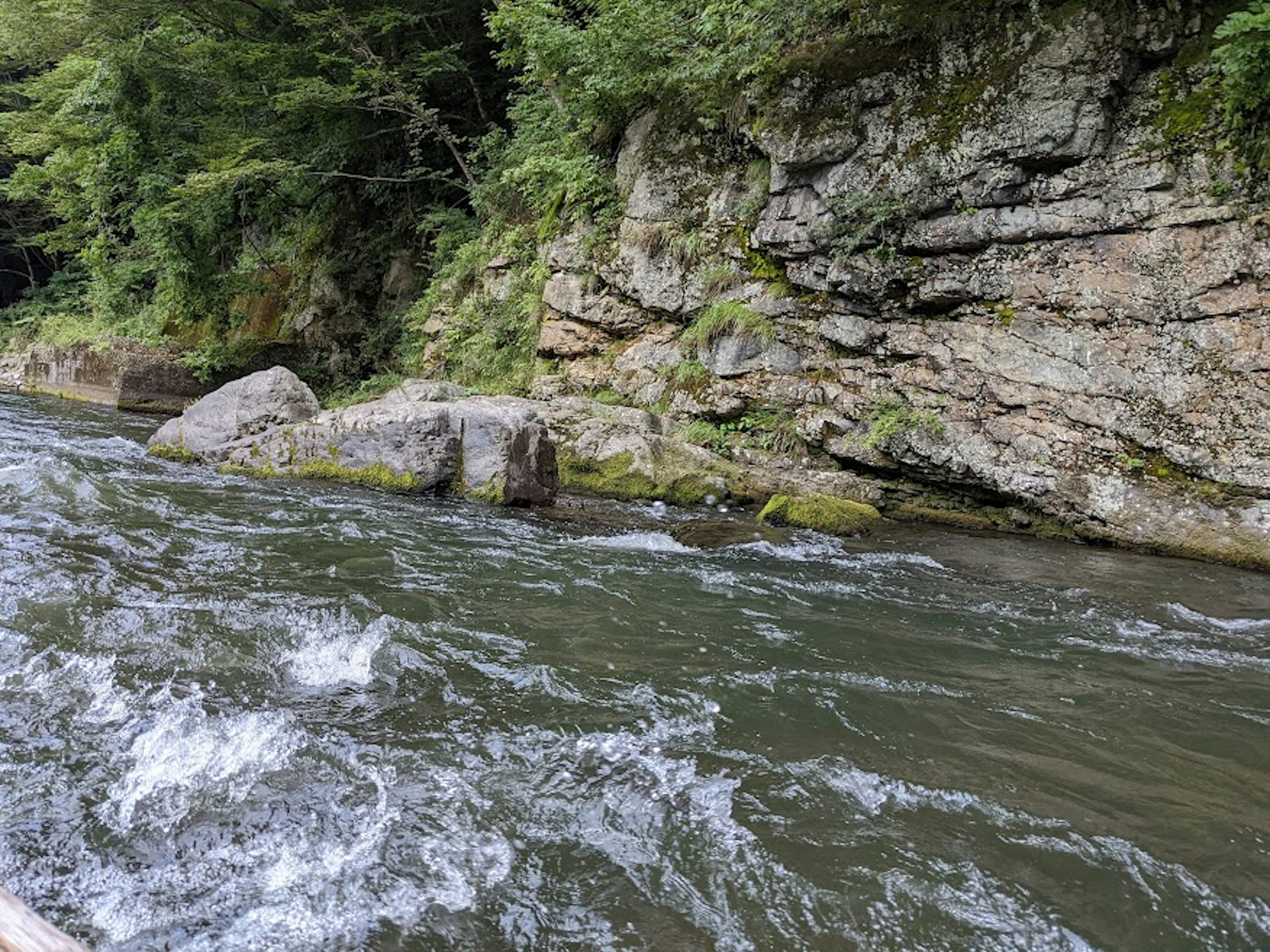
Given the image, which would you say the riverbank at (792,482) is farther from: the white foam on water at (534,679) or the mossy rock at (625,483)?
the white foam on water at (534,679)

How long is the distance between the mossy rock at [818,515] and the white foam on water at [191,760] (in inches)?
232

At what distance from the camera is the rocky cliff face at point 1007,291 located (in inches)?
310

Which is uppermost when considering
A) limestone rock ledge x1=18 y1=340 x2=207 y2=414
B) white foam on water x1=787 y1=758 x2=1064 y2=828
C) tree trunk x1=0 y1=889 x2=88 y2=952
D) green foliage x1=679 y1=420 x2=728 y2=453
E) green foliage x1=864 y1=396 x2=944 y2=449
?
green foliage x1=864 y1=396 x2=944 y2=449

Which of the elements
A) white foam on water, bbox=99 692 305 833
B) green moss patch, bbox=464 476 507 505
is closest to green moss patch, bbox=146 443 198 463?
green moss patch, bbox=464 476 507 505

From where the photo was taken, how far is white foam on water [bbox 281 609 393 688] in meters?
3.71

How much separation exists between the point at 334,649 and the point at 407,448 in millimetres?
5028

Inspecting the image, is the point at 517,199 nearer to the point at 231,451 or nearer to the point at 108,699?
the point at 231,451

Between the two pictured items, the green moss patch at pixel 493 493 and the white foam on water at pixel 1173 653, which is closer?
the white foam on water at pixel 1173 653

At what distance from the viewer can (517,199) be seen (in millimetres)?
15586

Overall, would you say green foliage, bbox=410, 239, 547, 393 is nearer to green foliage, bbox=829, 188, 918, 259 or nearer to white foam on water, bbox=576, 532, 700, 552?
green foliage, bbox=829, 188, 918, 259

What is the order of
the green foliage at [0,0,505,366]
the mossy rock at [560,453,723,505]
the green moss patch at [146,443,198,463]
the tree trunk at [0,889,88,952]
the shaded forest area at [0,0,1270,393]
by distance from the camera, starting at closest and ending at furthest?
the tree trunk at [0,889,88,952] < the mossy rock at [560,453,723,505] < the green moss patch at [146,443,198,463] < the shaded forest area at [0,0,1270,393] < the green foliage at [0,0,505,366]

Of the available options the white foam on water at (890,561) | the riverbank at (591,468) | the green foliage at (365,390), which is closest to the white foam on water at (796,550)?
the white foam on water at (890,561)

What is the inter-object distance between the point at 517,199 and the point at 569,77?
10.1 feet

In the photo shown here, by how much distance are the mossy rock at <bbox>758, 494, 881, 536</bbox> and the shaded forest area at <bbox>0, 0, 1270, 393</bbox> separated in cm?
590
